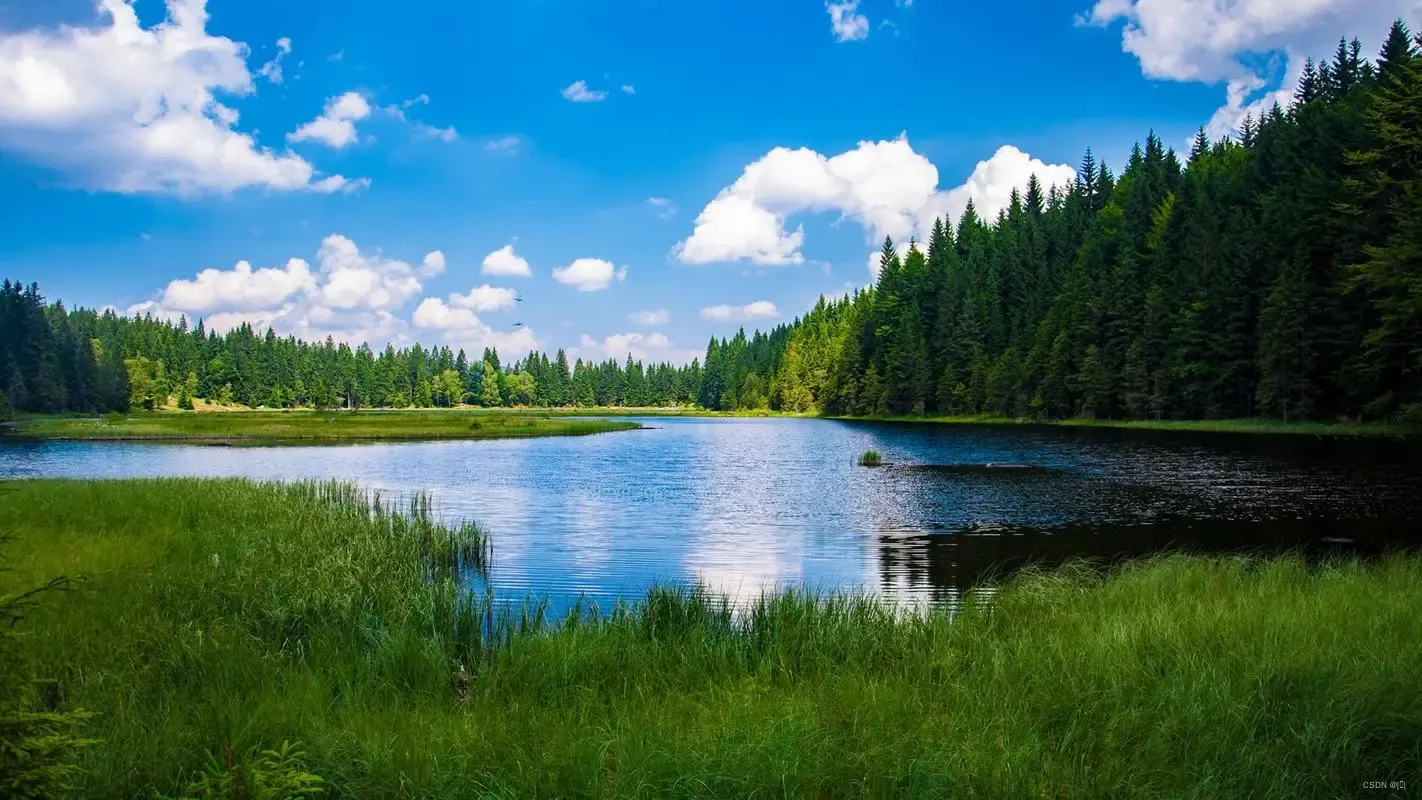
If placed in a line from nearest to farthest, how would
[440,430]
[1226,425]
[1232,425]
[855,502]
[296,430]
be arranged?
[855,502] → [1232,425] → [1226,425] → [296,430] → [440,430]

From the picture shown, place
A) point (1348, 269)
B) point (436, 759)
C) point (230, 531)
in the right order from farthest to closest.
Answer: point (1348, 269), point (230, 531), point (436, 759)

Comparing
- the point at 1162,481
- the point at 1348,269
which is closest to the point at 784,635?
the point at 1162,481

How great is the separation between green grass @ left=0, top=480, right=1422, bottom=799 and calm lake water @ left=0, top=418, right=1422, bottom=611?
17.1 ft

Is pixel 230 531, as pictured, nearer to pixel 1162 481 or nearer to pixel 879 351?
pixel 1162 481

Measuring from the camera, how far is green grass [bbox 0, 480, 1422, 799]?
6746mm

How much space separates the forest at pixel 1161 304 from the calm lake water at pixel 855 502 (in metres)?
9.20

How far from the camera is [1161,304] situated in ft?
282

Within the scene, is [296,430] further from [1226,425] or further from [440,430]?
[1226,425]

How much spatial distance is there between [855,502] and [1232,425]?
54.5 meters

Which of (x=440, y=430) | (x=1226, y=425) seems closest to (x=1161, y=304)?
(x=1226, y=425)

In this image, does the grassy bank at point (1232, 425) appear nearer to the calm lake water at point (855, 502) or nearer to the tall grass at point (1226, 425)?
the tall grass at point (1226, 425)

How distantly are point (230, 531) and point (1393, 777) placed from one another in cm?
2173

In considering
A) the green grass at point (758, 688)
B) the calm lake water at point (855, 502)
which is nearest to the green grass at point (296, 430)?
the calm lake water at point (855, 502)

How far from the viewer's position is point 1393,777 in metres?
6.84
